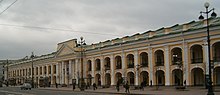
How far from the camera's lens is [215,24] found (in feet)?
161

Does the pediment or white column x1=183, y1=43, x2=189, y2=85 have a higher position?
the pediment

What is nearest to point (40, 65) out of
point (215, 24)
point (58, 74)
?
point (58, 74)

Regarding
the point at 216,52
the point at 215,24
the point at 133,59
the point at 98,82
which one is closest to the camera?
the point at 215,24

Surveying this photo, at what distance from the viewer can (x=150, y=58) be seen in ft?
202

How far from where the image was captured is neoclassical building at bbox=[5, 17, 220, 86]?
5275 centimetres

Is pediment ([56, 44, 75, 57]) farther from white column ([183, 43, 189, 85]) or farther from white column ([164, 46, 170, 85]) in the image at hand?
white column ([183, 43, 189, 85])

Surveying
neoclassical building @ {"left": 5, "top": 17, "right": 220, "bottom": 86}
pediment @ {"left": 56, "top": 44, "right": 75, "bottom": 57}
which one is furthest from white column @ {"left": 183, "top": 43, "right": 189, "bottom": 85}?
pediment @ {"left": 56, "top": 44, "right": 75, "bottom": 57}

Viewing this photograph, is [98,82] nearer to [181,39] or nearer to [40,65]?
[181,39]

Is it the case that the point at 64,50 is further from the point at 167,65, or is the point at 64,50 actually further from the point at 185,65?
the point at 185,65

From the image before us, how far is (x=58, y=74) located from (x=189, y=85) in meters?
47.0

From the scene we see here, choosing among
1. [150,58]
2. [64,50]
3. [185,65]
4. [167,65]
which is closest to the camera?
[185,65]

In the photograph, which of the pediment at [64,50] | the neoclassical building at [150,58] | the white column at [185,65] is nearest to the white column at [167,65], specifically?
the neoclassical building at [150,58]

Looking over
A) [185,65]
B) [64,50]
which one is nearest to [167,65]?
[185,65]

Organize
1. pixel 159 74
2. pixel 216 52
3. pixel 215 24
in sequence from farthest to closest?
pixel 159 74
pixel 216 52
pixel 215 24
